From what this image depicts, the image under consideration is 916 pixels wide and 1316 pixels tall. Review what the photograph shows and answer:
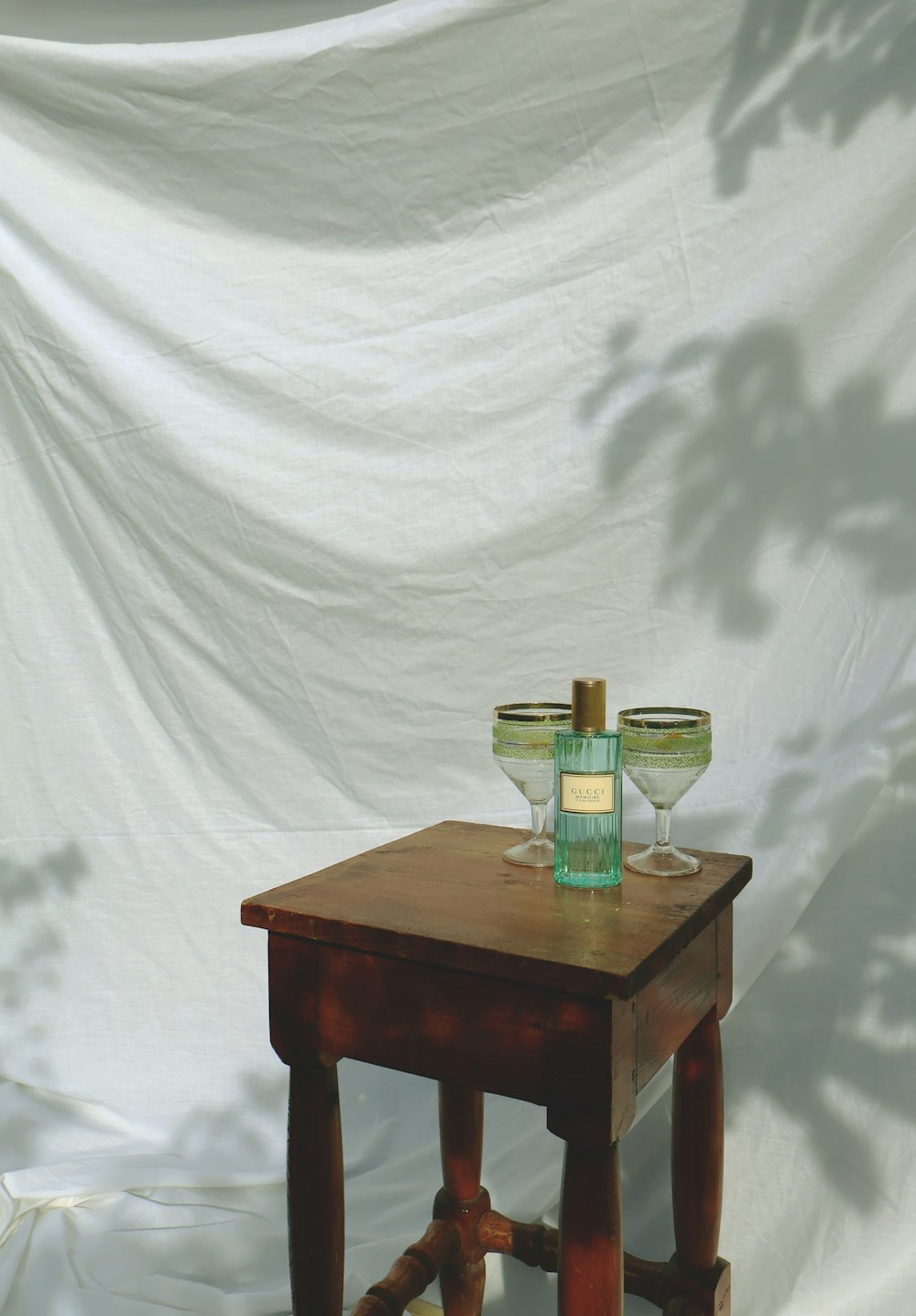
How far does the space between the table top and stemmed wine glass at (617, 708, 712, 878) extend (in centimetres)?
4

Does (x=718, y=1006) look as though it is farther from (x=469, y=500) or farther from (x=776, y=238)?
(x=776, y=238)

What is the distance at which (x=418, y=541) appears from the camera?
81.8 inches

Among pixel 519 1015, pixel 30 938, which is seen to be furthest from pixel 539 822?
pixel 30 938

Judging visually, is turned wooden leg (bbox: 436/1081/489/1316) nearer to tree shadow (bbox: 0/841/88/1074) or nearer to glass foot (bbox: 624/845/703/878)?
glass foot (bbox: 624/845/703/878)

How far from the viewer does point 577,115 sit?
193cm

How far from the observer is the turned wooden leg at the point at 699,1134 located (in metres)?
1.51

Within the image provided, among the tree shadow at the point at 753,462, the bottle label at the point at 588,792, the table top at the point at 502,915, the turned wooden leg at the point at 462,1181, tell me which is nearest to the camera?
the table top at the point at 502,915

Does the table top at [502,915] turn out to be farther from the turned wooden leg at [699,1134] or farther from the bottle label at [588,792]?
the turned wooden leg at [699,1134]

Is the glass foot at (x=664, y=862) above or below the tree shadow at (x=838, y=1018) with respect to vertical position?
above

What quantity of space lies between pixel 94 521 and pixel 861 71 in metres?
1.55

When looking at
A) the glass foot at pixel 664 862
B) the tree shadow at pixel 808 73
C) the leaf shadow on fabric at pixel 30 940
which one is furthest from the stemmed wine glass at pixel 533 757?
the leaf shadow on fabric at pixel 30 940

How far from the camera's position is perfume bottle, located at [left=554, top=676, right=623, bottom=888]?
1.33 metres

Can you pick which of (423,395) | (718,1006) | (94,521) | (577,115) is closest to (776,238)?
(577,115)

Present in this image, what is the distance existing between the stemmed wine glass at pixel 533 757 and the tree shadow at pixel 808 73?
0.97 metres
